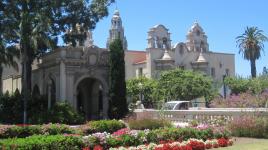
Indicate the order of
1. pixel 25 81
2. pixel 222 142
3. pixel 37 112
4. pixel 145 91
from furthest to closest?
pixel 145 91, pixel 25 81, pixel 37 112, pixel 222 142

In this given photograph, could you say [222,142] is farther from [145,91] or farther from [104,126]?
[145,91]

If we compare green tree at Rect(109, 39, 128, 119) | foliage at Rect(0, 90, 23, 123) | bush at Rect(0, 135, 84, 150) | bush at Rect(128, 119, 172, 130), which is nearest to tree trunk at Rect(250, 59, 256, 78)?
green tree at Rect(109, 39, 128, 119)

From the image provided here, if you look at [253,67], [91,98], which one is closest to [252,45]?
[253,67]

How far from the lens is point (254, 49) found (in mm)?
68688

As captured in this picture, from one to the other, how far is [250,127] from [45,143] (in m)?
10.4

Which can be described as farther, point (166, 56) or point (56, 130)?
point (166, 56)

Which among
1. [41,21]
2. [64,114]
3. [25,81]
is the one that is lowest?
[64,114]

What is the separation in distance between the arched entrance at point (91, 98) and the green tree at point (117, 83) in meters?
3.75

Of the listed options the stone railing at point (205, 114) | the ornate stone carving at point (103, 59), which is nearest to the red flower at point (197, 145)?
the stone railing at point (205, 114)

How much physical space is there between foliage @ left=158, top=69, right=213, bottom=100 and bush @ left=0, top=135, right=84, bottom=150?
4127cm

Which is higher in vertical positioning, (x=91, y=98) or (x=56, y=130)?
(x=91, y=98)

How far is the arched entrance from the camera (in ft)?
144

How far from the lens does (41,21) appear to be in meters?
36.5

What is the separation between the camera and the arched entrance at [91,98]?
1729 inches
